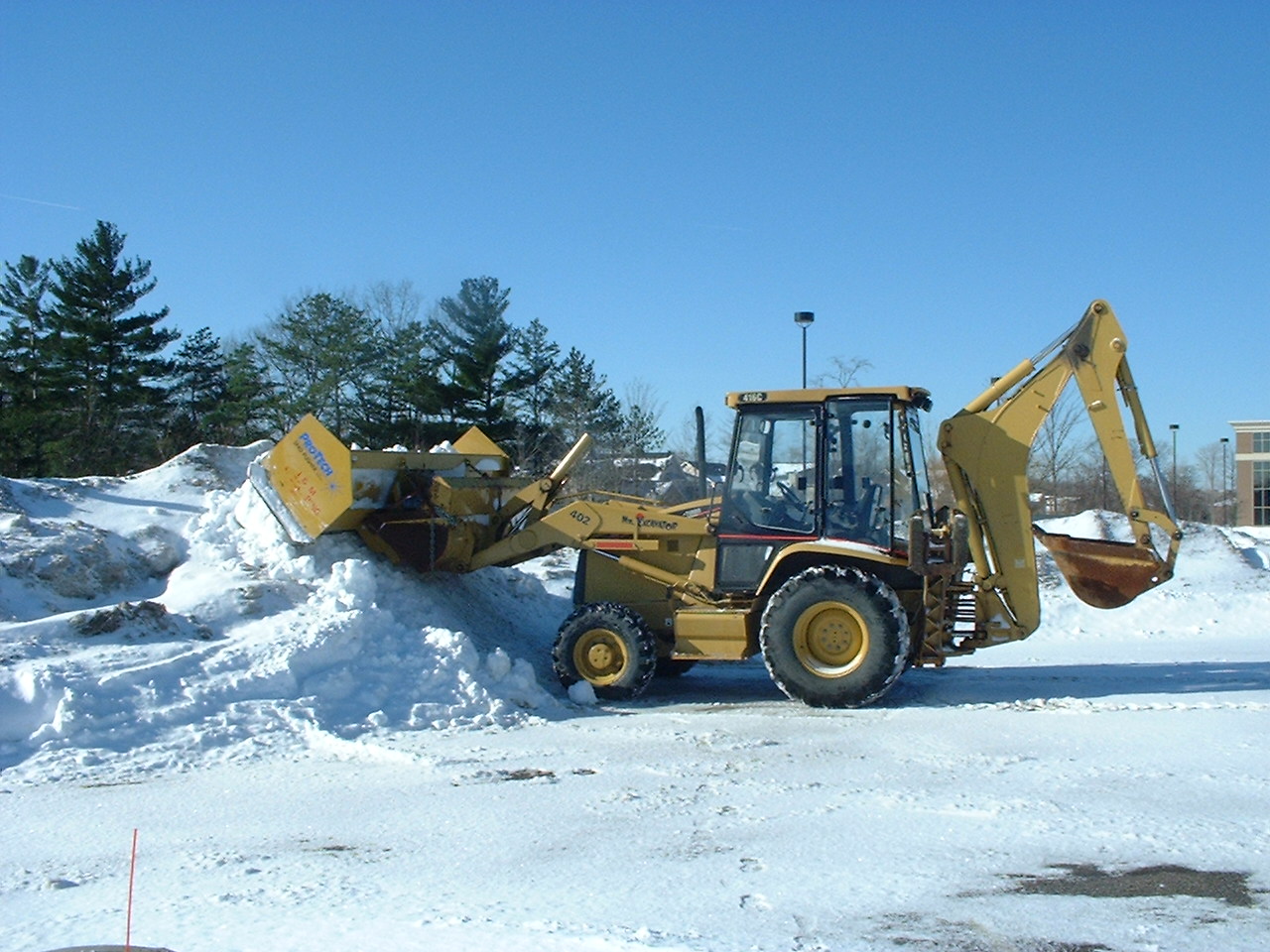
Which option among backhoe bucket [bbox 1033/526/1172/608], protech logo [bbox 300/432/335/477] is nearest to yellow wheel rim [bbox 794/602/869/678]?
backhoe bucket [bbox 1033/526/1172/608]

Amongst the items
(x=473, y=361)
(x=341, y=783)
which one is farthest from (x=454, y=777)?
(x=473, y=361)

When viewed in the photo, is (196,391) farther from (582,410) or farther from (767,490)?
(767,490)

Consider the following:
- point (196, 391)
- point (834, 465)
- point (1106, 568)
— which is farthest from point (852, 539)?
point (196, 391)

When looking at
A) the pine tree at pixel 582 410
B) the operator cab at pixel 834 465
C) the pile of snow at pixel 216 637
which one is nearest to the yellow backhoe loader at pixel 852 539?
the operator cab at pixel 834 465

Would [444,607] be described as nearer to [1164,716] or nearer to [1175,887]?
[1164,716]

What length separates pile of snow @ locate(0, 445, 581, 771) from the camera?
26.6ft

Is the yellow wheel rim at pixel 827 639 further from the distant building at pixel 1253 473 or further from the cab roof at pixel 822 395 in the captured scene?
the distant building at pixel 1253 473

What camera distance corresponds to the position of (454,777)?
24.1ft

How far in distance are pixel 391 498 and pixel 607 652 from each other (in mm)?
2777

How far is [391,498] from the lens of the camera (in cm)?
1166

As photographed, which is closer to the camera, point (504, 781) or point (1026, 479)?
point (504, 781)

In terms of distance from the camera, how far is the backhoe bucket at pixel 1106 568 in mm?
10023

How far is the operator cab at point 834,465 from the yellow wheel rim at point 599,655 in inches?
52.8

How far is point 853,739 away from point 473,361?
25.5 metres
